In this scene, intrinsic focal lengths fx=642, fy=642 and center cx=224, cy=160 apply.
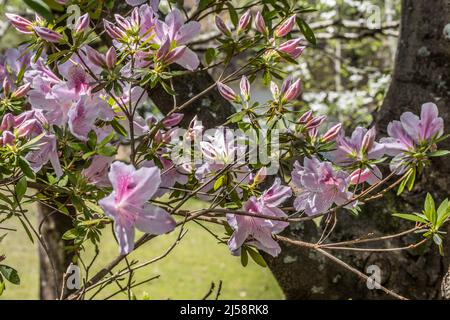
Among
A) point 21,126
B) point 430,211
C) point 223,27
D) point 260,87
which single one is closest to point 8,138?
point 21,126

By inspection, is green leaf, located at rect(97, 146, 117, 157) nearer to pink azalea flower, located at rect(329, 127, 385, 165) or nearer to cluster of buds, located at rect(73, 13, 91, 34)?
cluster of buds, located at rect(73, 13, 91, 34)

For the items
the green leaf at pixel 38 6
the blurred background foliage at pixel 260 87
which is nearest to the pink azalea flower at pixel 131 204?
the green leaf at pixel 38 6

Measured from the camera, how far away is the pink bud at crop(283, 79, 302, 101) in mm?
1295

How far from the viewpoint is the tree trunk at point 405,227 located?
2.26 metres

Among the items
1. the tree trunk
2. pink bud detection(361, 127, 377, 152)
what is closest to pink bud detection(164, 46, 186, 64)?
pink bud detection(361, 127, 377, 152)

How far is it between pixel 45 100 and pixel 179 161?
331 mm

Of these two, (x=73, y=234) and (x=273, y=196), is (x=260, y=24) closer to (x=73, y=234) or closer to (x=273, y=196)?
(x=273, y=196)

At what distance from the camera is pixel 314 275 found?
2266 millimetres

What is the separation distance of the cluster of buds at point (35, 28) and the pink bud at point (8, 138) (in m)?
0.19

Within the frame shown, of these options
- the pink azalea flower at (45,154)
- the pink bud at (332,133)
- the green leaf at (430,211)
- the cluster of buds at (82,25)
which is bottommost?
the green leaf at (430,211)

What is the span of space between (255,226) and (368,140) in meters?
0.29

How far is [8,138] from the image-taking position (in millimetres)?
1227

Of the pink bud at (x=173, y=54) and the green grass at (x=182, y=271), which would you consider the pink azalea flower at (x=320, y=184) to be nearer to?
the pink bud at (x=173, y=54)
